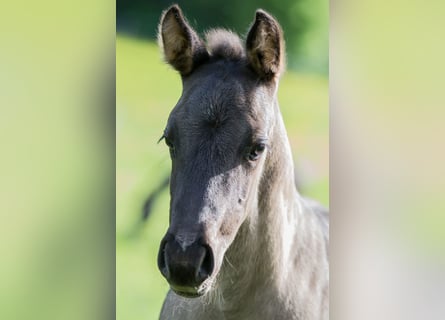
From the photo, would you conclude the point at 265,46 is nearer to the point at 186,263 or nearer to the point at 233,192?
the point at 233,192

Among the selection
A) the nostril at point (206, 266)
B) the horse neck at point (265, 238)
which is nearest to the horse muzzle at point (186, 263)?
the nostril at point (206, 266)

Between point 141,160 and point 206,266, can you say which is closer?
point 206,266

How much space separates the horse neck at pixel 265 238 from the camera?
5.89ft

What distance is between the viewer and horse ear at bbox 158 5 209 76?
1.80 m

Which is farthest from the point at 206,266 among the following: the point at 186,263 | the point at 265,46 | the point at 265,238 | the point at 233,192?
the point at 265,46

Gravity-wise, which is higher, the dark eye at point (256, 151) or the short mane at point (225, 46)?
the short mane at point (225, 46)

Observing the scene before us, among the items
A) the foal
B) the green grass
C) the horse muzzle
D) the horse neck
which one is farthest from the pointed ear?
the horse muzzle

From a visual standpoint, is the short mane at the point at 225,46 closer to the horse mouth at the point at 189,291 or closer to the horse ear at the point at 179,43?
the horse ear at the point at 179,43

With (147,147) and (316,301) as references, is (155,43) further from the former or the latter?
(316,301)

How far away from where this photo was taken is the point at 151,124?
2.12m

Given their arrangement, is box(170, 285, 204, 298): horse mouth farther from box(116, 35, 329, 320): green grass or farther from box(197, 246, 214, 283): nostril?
box(116, 35, 329, 320): green grass

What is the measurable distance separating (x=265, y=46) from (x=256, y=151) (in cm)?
29
